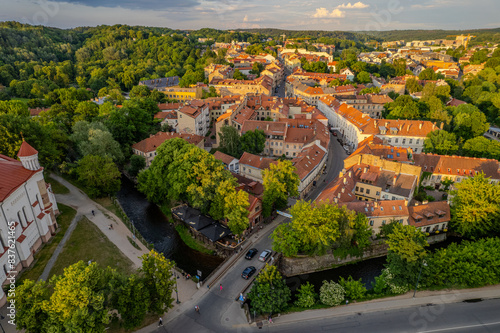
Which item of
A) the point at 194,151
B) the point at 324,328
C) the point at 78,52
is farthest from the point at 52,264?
the point at 78,52

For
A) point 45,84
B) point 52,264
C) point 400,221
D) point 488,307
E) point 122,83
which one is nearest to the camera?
point 488,307

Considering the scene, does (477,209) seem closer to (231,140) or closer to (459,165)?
(459,165)

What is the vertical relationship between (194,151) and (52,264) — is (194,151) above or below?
above

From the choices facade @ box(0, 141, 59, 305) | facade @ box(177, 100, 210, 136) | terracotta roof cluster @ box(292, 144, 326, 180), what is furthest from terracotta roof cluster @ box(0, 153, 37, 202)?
facade @ box(177, 100, 210, 136)

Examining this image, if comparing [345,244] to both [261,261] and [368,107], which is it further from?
[368,107]

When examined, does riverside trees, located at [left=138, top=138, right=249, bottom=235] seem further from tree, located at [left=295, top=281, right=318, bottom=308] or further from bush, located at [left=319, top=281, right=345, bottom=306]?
bush, located at [left=319, top=281, right=345, bottom=306]

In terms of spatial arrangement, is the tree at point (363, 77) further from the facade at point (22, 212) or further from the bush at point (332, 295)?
the facade at point (22, 212)

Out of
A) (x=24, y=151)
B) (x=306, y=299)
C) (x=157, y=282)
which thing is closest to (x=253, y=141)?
(x=306, y=299)

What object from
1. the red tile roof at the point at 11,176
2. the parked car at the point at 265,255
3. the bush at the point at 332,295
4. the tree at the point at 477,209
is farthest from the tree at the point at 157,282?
the tree at the point at 477,209
